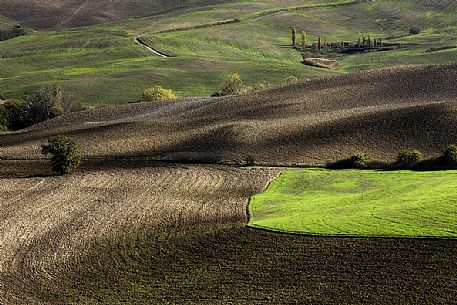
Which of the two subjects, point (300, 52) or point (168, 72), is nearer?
point (168, 72)

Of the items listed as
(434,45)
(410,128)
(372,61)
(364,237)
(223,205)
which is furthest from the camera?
(434,45)

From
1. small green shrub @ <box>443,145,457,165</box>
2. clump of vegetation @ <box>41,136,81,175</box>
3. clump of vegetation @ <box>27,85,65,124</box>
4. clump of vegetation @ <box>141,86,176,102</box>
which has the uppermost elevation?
clump of vegetation @ <box>41,136,81,175</box>

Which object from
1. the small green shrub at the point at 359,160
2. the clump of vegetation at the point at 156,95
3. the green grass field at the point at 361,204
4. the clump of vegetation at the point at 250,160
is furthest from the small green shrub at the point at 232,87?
the green grass field at the point at 361,204

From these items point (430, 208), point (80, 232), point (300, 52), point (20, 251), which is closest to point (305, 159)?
point (430, 208)

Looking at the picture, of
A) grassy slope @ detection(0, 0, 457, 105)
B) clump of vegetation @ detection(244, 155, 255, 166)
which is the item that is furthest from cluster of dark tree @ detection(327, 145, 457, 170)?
grassy slope @ detection(0, 0, 457, 105)

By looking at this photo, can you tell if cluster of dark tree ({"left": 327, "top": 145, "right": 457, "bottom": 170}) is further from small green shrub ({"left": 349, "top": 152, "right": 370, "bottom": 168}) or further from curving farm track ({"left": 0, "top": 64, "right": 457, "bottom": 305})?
curving farm track ({"left": 0, "top": 64, "right": 457, "bottom": 305})

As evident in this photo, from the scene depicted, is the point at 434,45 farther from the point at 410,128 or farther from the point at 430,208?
the point at 430,208

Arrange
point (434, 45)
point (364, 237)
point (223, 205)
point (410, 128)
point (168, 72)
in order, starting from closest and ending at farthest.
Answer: point (364, 237) → point (223, 205) → point (410, 128) → point (168, 72) → point (434, 45)
